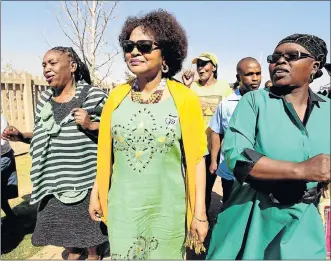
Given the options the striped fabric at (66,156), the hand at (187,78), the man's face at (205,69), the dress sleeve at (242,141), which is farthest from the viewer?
the hand at (187,78)

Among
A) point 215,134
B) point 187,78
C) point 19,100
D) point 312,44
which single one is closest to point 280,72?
point 312,44

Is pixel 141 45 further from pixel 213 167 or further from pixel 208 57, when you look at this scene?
pixel 208 57

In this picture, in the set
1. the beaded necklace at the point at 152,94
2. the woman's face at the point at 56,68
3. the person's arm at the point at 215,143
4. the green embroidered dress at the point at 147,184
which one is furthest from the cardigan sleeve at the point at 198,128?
the person's arm at the point at 215,143

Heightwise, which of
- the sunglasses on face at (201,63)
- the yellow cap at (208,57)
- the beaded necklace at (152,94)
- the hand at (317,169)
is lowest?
the hand at (317,169)

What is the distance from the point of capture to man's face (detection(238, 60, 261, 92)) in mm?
3738

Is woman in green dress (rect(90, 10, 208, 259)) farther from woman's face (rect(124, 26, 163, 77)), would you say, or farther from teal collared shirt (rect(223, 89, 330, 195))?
teal collared shirt (rect(223, 89, 330, 195))

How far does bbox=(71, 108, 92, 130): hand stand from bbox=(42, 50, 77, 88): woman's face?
34 cm

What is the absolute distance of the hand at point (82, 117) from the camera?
2.79 metres

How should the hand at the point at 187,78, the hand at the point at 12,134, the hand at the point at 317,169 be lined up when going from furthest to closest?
the hand at the point at 187,78
the hand at the point at 12,134
the hand at the point at 317,169

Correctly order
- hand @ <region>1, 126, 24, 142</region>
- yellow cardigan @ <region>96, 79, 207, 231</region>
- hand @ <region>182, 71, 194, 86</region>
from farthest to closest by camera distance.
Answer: hand @ <region>182, 71, 194, 86</region> < hand @ <region>1, 126, 24, 142</region> < yellow cardigan @ <region>96, 79, 207, 231</region>

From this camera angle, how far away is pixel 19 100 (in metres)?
9.68

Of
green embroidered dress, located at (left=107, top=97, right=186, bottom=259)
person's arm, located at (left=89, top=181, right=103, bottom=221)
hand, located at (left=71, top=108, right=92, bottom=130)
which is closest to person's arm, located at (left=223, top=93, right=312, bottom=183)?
green embroidered dress, located at (left=107, top=97, right=186, bottom=259)

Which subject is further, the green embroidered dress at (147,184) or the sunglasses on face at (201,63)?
the sunglasses on face at (201,63)

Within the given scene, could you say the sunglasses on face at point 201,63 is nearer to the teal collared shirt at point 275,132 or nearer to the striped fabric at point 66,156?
the striped fabric at point 66,156
